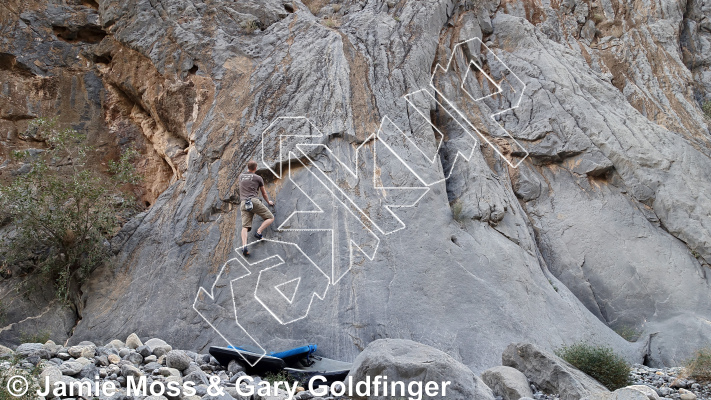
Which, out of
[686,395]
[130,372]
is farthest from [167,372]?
[686,395]

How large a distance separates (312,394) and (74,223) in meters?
5.80

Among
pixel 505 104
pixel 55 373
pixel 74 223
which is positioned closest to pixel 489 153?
pixel 505 104

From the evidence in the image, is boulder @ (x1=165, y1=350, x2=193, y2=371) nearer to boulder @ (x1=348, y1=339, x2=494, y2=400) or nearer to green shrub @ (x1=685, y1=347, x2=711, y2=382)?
boulder @ (x1=348, y1=339, x2=494, y2=400)

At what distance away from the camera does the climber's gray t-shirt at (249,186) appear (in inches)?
353

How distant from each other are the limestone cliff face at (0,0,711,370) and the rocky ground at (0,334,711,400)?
1224 millimetres

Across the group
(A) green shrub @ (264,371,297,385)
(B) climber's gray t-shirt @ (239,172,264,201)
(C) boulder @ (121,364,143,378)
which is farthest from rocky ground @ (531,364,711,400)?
(B) climber's gray t-shirt @ (239,172,264,201)

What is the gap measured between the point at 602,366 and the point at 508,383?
5.12 feet

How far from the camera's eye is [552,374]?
246 inches

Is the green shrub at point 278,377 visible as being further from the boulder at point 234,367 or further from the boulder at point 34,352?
the boulder at point 34,352

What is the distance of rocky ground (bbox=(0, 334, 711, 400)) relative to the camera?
548 cm
